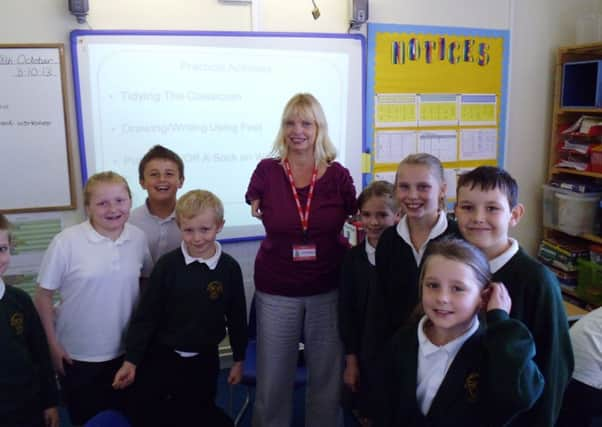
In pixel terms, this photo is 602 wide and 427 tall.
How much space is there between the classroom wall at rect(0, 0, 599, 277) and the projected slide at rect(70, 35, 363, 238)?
0.30 ft

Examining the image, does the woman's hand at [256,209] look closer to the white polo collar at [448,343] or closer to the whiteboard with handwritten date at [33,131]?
the white polo collar at [448,343]

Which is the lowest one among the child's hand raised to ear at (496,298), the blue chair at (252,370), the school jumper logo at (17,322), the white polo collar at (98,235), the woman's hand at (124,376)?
the blue chair at (252,370)

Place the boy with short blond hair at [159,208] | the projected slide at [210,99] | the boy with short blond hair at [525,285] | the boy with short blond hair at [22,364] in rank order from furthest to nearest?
1. the projected slide at [210,99]
2. the boy with short blond hair at [159,208]
3. the boy with short blond hair at [22,364]
4. the boy with short blond hair at [525,285]

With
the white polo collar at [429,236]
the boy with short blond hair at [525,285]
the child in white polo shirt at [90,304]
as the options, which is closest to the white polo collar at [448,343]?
the boy with short blond hair at [525,285]

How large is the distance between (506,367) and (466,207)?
0.49 m

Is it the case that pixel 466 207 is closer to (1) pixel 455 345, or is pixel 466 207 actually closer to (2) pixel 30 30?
(1) pixel 455 345

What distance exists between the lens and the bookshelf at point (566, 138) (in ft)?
11.1

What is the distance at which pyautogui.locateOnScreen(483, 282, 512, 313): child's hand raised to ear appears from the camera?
49.0 inches

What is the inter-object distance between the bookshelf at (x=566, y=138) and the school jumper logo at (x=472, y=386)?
2.53 metres

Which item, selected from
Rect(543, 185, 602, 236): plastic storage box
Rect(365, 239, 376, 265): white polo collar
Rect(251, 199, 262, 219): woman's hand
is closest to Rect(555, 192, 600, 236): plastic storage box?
Rect(543, 185, 602, 236): plastic storage box

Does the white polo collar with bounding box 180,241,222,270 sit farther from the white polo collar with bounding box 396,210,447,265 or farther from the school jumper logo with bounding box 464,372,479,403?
the school jumper logo with bounding box 464,372,479,403

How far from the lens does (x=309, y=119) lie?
1.94 metres

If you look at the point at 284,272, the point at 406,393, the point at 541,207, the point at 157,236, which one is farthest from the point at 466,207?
the point at 541,207

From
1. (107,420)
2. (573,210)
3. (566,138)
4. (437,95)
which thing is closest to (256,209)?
(107,420)
